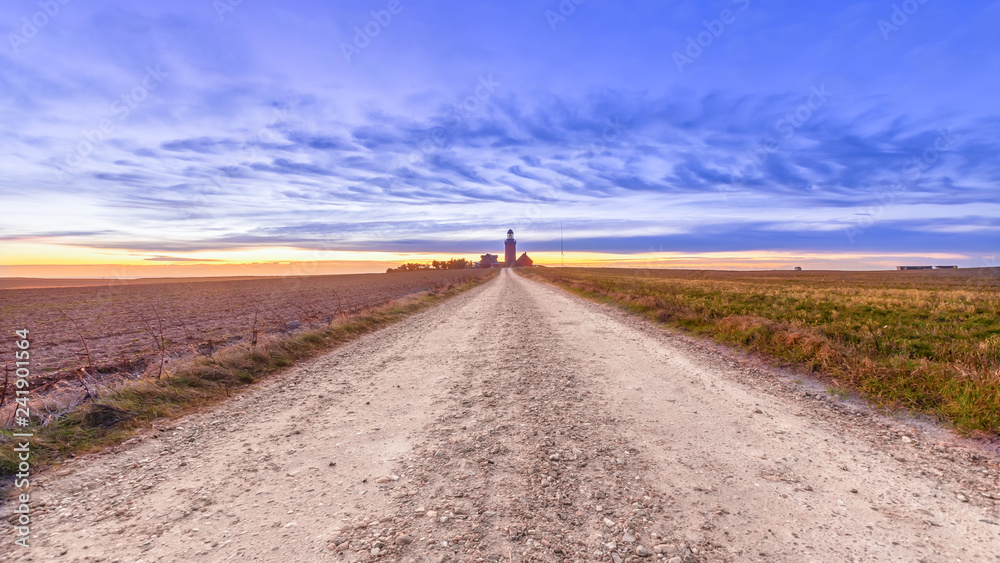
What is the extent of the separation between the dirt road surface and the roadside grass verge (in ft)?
1.56

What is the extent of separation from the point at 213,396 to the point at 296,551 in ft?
18.5

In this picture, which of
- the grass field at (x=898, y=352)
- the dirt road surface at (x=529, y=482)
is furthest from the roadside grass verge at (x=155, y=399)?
the grass field at (x=898, y=352)

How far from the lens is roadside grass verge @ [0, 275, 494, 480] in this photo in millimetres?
5117

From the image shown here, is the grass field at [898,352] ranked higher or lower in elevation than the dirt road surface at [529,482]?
higher

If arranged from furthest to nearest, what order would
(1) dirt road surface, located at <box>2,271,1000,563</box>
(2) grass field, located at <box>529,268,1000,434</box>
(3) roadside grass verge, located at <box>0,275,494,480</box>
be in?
(2) grass field, located at <box>529,268,1000,434</box>
(3) roadside grass verge, located at <box>0,275,494,480</box>
(1) dirt road surface, located at <box>2,271,1000,563</box>

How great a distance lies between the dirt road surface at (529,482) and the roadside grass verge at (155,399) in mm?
477

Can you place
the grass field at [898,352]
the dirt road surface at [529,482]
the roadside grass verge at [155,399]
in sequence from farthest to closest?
the grass field at [898,352]
the roadside grass verge at [155,399]
the dirt road surface at [529,482]

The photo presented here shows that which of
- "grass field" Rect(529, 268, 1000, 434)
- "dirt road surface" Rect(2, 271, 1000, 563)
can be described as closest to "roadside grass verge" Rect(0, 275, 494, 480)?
"dirt road surface" Rect(2, 271, 1000, 563)

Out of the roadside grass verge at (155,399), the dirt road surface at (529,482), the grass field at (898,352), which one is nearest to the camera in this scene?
the dirt road surface at (529,482)

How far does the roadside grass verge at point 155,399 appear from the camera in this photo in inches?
201

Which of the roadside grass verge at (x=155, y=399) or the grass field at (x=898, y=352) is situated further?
the grass field at (x=898, y=352)

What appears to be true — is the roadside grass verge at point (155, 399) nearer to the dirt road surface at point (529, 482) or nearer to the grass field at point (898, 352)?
the dirt road surface at point (529, 482)

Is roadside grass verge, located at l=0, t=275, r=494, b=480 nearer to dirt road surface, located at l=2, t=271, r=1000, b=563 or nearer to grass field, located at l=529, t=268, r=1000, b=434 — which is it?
dirt road surface, located at l=2, t=271, r=1000, b=563

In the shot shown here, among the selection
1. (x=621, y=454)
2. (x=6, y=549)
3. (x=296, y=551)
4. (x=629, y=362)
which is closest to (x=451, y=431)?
(x=621, y=454)
